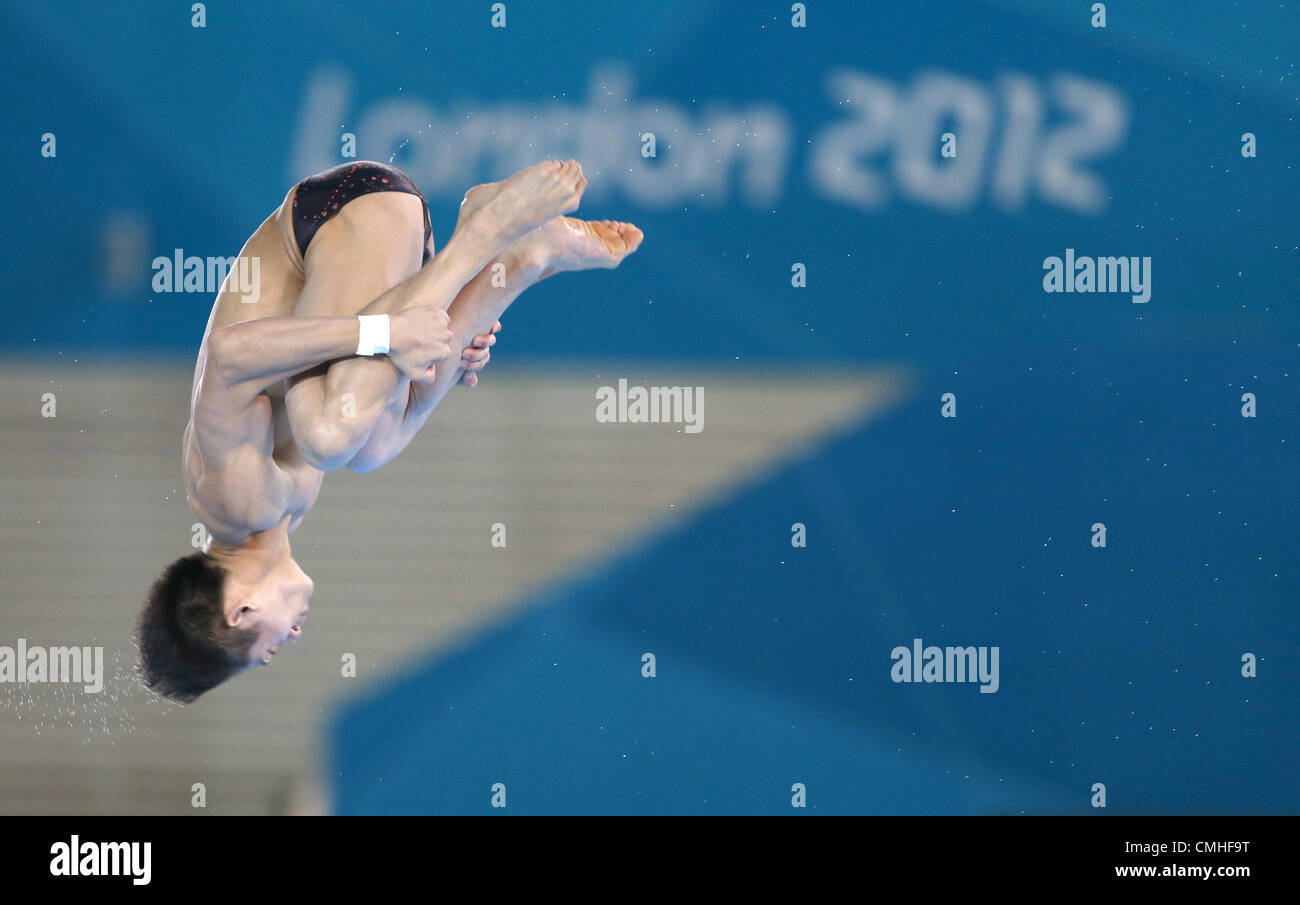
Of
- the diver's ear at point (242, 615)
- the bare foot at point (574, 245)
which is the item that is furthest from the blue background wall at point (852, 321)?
the diver's ear at point (242, 615)

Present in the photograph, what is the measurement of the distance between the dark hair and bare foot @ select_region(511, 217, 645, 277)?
1.12 metres

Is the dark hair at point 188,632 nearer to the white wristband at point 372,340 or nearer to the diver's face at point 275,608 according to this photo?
the diver's face at point 275,608

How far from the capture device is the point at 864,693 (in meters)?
5.45

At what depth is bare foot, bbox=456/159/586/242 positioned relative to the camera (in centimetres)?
322

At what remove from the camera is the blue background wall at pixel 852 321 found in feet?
17.7

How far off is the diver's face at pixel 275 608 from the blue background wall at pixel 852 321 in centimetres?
192

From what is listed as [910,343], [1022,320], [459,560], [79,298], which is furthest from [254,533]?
[1022,320]

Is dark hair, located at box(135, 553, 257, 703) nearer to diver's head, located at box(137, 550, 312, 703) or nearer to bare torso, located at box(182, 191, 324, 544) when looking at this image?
diver's head, located at box(137, 550, 312, 703)

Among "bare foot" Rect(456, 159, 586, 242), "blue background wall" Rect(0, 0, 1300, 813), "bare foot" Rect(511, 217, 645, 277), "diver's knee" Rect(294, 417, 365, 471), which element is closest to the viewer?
"diver's knee" Rect(294, 417, 365, 471)

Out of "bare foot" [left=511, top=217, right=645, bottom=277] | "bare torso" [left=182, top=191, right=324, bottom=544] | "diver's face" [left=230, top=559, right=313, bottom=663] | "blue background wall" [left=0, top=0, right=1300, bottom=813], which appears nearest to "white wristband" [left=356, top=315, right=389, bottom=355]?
"bare torso" [left=182, top=191, right=324, bottom=544]

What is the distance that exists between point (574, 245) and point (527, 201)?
329 mm

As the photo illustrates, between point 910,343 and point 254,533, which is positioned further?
point 910,343

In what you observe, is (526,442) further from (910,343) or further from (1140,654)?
(1140,654)
